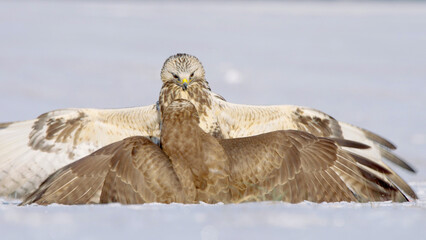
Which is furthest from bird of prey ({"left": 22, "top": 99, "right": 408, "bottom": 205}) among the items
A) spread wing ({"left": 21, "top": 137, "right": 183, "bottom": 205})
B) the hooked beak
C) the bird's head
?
the bird's head

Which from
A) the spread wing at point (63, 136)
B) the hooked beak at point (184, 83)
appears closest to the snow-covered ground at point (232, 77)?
the spread wing at point (63, 136)

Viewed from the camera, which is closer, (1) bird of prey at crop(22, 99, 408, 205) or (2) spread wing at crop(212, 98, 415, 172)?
(1) bird of prey at crop(22, 99, 408, 205)

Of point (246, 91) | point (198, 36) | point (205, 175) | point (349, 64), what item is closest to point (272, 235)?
point (205, 175)

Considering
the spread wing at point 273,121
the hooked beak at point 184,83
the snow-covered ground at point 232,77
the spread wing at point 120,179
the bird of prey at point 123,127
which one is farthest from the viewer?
the spread wing at point 273,121

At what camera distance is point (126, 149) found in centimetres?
659

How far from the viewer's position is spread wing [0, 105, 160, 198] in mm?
8922

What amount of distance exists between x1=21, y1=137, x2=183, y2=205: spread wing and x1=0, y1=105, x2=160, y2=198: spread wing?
2085mm

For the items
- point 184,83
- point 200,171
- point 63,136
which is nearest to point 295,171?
point 200,171

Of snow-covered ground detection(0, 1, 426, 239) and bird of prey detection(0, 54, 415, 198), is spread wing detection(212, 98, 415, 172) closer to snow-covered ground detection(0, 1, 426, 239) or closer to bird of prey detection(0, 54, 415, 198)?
bird of prey detection(0, 54, 415, 198)

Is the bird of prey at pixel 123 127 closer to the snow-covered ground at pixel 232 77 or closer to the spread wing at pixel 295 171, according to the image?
the snow-covered ground at pixel 232 77

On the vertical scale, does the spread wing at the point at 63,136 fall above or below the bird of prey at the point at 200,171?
below

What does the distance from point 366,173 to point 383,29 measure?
2835 cm

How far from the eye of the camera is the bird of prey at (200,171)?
6426 millimetres

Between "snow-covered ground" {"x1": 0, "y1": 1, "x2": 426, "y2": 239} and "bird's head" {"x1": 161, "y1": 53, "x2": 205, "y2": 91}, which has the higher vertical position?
"bird's head" {"x1": 161, "y1": 53, "x2": 205, "y2": 91}
